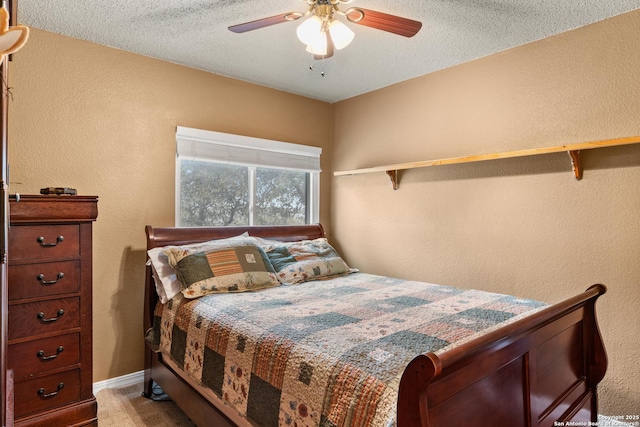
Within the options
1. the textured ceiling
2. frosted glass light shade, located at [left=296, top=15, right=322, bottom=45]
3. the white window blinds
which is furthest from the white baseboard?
frosted glass light shade, located at [left=296, top=15, right=322, bottom=45]

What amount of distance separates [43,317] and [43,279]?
0.59 ft

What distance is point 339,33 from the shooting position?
1.90m

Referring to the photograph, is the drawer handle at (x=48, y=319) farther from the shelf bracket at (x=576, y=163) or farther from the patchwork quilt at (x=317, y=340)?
the shelf bracket at (x=576, y=163)

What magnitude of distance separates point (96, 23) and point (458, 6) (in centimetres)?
220

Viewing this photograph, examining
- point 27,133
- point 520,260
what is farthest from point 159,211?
point 520,260

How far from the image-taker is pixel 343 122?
388 centimetres

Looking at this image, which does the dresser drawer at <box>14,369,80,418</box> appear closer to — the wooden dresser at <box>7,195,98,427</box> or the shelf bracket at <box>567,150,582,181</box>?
the wooden dresser at <box>7,195,98,427</box>

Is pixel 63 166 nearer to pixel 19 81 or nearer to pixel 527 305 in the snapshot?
pixel 19 81

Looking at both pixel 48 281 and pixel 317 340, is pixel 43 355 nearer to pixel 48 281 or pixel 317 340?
pixel 48 281

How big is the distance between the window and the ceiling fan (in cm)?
135

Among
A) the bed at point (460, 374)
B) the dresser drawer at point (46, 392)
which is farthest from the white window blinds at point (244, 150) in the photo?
the dresser drawer at point (46, 392)

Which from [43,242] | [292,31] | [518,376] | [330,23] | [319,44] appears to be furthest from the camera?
[292,31]

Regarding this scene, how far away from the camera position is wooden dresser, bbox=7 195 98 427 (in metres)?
1.68

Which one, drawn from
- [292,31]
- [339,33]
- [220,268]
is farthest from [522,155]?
[220,268]
